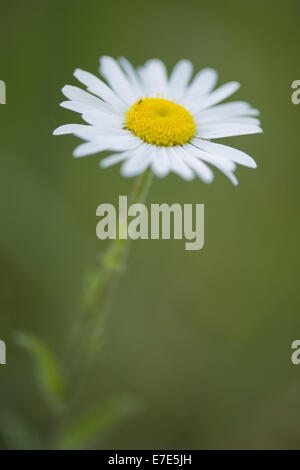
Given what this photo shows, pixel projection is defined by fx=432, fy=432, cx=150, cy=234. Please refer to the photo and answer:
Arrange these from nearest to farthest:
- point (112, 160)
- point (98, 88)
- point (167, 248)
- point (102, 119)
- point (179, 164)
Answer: point (112, 160), point (179, 164), point (102, 119), point (98, 88), point (167, 248)

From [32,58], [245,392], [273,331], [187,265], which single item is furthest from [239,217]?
[32,58]

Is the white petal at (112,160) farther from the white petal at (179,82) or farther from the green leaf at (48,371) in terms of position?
the green leaf at (48,371)

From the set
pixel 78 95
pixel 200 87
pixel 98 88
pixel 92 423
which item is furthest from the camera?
pixel 92 423

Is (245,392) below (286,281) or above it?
below

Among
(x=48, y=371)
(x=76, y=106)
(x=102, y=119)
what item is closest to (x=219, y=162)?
(x=102, y=119)

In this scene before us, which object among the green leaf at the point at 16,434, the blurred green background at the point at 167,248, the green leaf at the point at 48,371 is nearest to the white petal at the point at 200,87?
the blurred green background at the point at 167,248

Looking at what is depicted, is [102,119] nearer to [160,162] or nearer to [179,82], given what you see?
[160,162]

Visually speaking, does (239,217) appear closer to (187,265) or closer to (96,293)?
(187,265)
